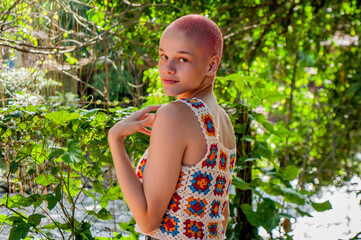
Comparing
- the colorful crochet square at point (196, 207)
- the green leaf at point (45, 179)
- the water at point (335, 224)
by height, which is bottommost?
the water at point (335, 224)

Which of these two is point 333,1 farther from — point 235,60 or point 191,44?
point 191,44

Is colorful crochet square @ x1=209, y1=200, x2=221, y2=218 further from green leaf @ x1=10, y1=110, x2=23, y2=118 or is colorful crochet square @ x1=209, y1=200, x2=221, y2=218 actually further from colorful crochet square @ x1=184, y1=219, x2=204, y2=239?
green leaf @ x1=10, y1=110, x2=23, y2=118

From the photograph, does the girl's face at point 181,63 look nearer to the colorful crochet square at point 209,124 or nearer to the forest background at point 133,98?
the colorful crochet square at point 209,124

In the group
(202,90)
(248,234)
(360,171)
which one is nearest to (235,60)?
(360,171)

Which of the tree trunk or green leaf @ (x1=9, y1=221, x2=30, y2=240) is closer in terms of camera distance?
green leaf @ (x1=9, y1=221, x2=30, y2=240)

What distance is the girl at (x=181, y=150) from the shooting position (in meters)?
1.00

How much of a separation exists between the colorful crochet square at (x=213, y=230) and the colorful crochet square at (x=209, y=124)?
237 millimetres

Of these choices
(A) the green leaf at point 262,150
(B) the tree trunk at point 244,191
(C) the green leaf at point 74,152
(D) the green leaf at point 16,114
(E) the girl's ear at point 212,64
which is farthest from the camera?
(B) the tree trunk at point 244,191

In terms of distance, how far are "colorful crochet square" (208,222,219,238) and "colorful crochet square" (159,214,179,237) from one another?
10cm

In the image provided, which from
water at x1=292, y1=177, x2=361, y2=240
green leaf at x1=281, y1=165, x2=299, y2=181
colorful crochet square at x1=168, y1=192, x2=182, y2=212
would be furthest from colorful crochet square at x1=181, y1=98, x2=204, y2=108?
water at x1=292, y1=177, x2=361, y2=240

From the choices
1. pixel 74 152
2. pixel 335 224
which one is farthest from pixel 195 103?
pixel 335 224

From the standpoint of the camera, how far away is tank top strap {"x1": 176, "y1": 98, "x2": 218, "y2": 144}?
40.5 inches

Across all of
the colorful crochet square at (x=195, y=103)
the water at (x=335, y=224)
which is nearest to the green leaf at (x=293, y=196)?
the colorful crochet square at (x=195, y=103)

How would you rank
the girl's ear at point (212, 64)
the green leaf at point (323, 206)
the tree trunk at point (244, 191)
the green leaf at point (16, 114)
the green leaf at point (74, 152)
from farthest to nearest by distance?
the tree trunk at point (244, 191) → the green leaf at point (323, 206) → the green leaf at point (16, 114) → the green leaf at point (74, 152) → the girl's ear at point (212, 64)
